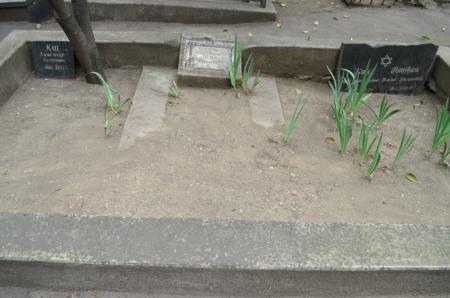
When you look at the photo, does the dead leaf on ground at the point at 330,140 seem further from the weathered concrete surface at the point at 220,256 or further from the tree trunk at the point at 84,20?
the tree trunk at the point at 84,20

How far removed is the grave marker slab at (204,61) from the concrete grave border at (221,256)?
162 centimetres

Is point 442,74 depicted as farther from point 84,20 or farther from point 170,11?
point 170,11

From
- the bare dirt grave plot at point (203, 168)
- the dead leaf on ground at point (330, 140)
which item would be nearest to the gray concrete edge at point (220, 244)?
the bare dirt grave plot at point (203, 168)

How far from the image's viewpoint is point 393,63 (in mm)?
3023

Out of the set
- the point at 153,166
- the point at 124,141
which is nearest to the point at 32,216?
the point at 153,166

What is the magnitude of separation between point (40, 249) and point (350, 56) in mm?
2502

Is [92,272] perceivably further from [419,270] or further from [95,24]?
[95,24]

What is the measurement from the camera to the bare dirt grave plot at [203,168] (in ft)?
6.24

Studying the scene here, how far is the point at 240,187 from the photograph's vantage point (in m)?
2.04

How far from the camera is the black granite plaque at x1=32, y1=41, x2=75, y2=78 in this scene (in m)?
2.91

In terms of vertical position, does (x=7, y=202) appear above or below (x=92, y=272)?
below

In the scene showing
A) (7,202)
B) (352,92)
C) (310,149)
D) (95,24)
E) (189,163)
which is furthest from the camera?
(95,24)

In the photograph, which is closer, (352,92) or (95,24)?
(352,92)

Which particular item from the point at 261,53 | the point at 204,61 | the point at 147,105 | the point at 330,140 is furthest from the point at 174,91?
the point at 330,140
